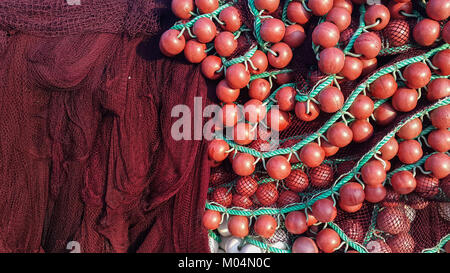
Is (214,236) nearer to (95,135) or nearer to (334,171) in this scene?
(334,171)

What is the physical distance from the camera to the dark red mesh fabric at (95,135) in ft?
5.28

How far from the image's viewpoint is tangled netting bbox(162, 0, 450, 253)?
144 centimetres

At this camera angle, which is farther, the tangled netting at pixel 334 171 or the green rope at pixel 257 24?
the green rope at pixel 257 24

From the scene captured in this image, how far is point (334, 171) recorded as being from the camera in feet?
5.24

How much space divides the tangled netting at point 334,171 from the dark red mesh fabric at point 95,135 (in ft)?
0.62

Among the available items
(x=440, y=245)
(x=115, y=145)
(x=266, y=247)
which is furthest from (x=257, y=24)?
(x=440, y=245)

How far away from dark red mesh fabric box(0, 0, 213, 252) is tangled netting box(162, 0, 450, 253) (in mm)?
188

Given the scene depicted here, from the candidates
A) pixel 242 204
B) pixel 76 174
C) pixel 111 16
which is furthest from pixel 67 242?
pixel 111 16

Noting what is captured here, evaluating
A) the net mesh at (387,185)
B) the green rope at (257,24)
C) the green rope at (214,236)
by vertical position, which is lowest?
the green rope at (214,236)

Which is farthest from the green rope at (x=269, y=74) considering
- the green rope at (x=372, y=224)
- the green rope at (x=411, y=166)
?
the green rope at (x=372, y=224)

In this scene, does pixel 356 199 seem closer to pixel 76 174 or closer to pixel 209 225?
pixel 209 225

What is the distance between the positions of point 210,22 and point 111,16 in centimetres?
59

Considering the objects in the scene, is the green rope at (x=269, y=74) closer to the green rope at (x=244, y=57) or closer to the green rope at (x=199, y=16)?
the green rope at (x=244, y=57)

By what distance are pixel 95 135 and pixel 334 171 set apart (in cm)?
119
